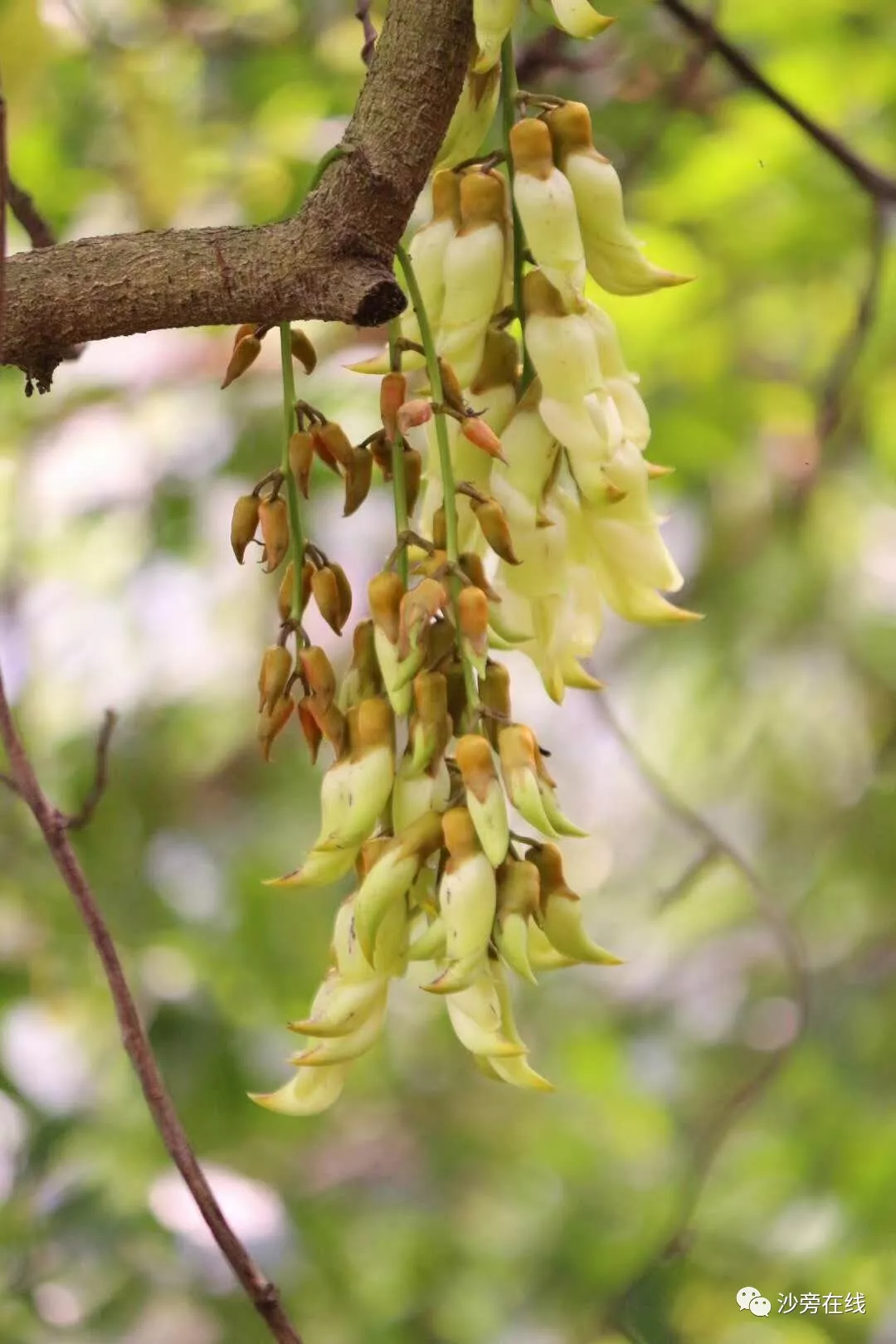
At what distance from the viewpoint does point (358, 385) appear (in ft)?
4.08

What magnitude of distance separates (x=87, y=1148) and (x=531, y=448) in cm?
73

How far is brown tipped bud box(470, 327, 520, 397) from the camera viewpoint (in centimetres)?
48

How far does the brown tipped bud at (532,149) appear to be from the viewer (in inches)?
17.5

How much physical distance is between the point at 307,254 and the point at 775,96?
1.54 feet

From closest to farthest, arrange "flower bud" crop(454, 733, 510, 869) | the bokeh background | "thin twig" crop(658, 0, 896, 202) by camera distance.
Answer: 1. "flower bud" crop(454, 733, 510, 869)
2. "thin twig" crop(658, 0, 896, 202)
3. the bokeh background

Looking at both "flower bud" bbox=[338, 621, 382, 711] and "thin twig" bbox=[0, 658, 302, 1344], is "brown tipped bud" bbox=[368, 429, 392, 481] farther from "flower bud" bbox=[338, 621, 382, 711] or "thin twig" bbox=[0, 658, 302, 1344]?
"thin twig" bbox=[0, 658, 302, 1344]

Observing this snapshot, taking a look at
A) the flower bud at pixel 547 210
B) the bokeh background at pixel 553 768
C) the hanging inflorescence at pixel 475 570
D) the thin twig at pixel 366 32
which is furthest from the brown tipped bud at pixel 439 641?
the bokeh background at pixel 553 768

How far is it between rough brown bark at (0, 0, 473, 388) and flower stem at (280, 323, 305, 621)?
0.03 m

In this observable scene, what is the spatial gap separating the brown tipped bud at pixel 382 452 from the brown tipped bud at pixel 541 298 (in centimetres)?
6

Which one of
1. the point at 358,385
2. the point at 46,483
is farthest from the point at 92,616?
the point at 358,385

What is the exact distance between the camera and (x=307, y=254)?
425mm

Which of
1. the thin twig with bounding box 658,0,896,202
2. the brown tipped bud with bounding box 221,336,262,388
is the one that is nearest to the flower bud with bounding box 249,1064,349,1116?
the brown tipped bud with bounding box 221,336,262,388

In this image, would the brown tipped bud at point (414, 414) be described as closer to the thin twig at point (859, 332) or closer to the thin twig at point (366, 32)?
the thin twig at point (366, 32)

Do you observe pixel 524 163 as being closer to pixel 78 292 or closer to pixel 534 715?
pixel 78 292
